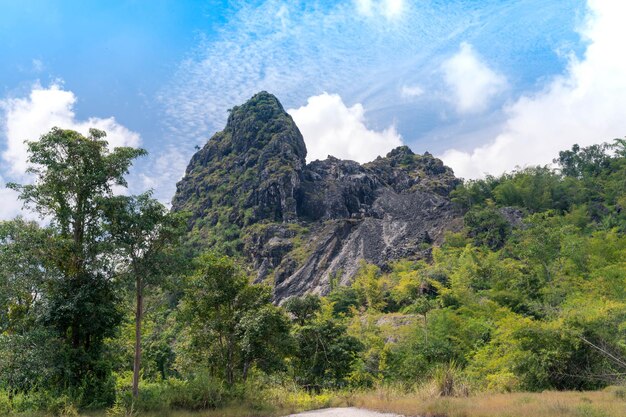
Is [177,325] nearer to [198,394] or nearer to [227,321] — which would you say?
[227,321]

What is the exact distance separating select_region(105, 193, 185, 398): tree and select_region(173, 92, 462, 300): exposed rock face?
44.1m

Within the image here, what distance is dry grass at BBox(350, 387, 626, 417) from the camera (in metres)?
11.6

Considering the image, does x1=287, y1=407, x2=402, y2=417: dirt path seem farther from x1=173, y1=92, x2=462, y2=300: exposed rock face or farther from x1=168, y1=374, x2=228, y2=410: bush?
x1=173, y1=92, x2=462, y2=300: exposed rock face

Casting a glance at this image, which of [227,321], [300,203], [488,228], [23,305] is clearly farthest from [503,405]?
[300,203]

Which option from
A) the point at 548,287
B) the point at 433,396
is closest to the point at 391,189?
the point at 548,287

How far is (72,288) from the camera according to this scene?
49.4 ft

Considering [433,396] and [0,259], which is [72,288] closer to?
[0,259]

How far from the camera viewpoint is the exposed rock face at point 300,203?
245ft

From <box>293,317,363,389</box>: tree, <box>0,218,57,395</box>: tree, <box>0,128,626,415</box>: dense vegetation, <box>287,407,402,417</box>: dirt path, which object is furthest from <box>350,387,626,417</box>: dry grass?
<box>0,218,57,395</box>: tree

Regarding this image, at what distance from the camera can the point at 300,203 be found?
101m

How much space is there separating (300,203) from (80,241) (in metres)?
85.9

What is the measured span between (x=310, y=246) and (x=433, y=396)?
66.7 meters

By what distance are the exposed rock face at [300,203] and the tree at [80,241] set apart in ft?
141

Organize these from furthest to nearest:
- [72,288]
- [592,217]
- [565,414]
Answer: [592,217], [72,288], [565,414]
